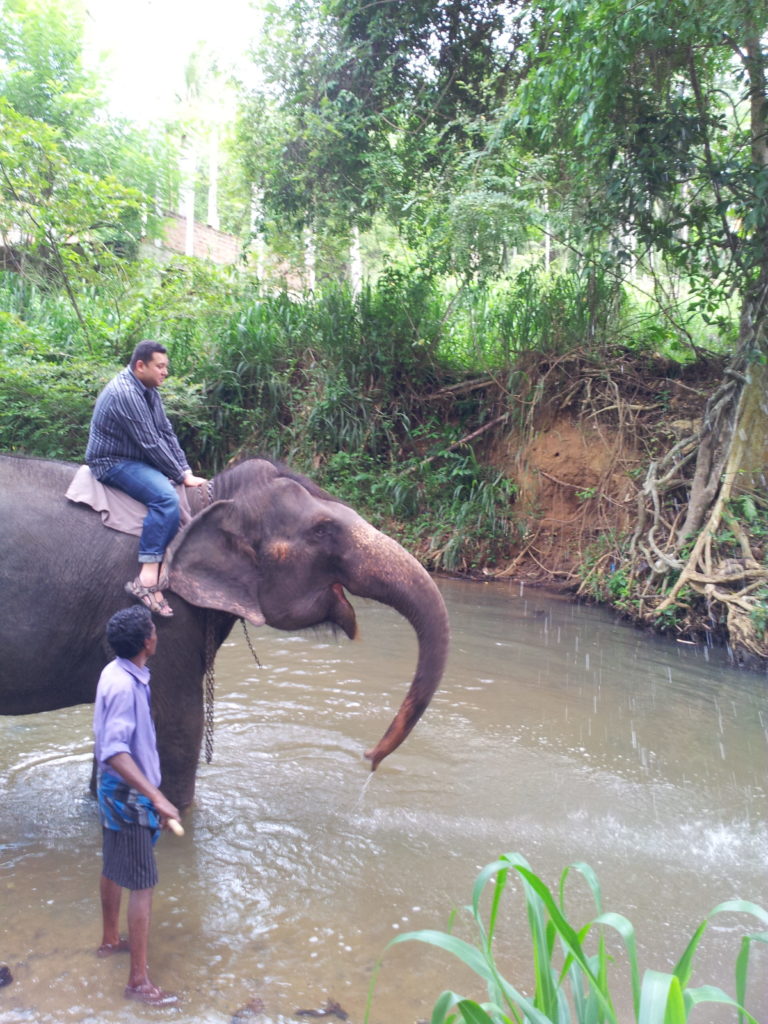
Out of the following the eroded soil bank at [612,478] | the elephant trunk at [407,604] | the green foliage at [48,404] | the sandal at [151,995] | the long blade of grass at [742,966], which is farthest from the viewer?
the green foliage at [48,404]

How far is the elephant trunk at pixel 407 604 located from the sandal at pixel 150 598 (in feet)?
2.49

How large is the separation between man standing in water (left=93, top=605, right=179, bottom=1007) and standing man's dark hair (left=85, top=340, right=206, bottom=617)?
0.72m

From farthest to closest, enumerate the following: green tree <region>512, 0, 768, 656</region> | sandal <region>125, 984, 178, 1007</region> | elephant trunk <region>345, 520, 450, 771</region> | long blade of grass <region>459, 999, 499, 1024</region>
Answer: green tree <region>512, 0, 768, 656</region> < elephant trunk <region>345, 520, 450, 771</region> < sandal <region>125, 984, 178, 1007</region> < long blade of grass <region>459, 999, 499, 1024</region>

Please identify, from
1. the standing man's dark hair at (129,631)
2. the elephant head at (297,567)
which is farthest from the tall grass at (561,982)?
the elephant head at (297,567)

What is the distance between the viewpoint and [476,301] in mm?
10633

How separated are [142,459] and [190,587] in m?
0.65

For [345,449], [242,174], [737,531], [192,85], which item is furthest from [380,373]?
[192,85]

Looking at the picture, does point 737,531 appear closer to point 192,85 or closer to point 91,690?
point 91,690

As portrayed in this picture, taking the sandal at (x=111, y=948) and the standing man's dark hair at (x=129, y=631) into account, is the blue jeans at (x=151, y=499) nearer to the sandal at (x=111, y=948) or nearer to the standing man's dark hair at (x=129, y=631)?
the standing man's dark hair at (x=129, y=631)

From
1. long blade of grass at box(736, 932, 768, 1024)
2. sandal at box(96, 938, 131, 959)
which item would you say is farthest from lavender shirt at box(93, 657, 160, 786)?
long blade of grass at box(736, 932, 768, 1024)

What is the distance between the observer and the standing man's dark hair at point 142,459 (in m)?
3.44

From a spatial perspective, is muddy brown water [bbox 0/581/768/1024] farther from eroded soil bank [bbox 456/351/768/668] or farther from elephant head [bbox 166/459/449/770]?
eroded soil bank [bbox 456/351/768/668]

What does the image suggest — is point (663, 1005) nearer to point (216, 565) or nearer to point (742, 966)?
point (742, 966)

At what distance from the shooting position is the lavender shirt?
255 centimetres
